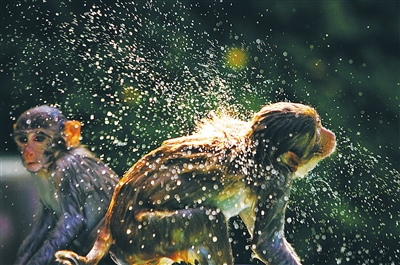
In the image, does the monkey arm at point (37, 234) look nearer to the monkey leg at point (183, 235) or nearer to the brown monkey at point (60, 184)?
the brown monkey at point (60, 184)

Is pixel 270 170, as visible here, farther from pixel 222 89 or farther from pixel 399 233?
pixel 399 233

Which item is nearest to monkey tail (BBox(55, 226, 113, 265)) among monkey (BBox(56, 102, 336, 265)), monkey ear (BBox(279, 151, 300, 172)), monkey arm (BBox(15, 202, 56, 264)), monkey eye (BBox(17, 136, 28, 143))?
monkey (BBox(56, 102, 336, 265))

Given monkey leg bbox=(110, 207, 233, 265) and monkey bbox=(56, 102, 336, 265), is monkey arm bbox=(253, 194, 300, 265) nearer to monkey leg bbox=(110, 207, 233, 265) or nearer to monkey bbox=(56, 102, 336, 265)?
monkey bbox=(56, 102, 336, 265)

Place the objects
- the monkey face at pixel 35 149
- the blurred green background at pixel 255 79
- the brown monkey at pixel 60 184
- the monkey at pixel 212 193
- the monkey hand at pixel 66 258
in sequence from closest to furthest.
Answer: the monkey hand at pixel 66 258, the monkey at pixel 212 193, the brown monkey at pixel 60 184, the monkey face at pixel 35 149, the blurred green background at pixel 255 79

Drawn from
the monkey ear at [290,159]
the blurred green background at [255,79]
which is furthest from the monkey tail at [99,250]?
the blurred green background at [255,79]

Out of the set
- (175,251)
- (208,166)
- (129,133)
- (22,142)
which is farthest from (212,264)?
(129,133)

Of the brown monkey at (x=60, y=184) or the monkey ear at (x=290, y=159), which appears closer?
the monkey ear at (x=290, y=159)
